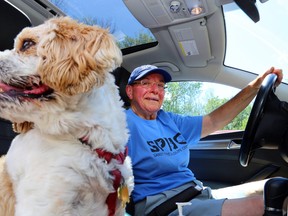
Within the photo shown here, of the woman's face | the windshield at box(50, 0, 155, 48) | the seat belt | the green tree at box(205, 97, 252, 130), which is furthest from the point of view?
the green tree at box(205, 97, 252, 130)

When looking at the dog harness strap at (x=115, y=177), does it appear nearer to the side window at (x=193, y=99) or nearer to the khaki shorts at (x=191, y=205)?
the khaki shorts at (x=191, y=205)

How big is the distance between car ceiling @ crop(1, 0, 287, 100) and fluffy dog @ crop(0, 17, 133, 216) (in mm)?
1218

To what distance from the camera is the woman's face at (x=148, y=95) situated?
2830 millimetres

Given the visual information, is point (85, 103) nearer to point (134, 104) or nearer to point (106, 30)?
point (106, 30)

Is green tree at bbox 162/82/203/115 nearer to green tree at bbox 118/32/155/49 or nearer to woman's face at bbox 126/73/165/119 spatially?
green tree at bbox 118/32/155/49

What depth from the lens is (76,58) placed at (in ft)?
5.24

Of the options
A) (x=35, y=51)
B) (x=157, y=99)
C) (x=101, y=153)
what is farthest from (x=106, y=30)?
(x=157, y=99)

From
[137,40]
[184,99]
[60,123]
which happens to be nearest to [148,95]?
[137,40]

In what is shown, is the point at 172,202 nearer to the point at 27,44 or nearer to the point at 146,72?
the point at 146,72

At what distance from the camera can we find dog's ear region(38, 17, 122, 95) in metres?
1.56

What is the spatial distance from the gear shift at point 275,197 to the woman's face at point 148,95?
1.08 meters

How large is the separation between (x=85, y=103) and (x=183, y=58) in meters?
2.17

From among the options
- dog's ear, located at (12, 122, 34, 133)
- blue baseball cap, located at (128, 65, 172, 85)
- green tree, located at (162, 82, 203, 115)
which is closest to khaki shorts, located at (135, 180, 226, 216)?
Result: blue baseball cap, located at (128, 65, 172, 85)

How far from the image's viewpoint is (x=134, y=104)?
9.62ft
